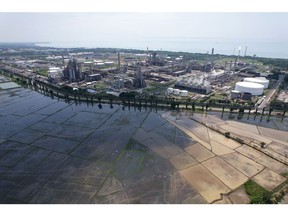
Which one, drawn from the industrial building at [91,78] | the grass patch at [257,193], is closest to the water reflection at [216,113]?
the industrial building at [91,78]

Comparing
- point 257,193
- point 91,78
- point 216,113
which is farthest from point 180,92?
point 257,193

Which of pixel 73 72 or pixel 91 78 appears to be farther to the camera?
pixel 91 78

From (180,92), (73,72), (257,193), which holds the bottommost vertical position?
(257,193)

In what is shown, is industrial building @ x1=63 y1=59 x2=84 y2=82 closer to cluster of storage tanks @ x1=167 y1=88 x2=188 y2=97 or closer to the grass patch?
cluster of storage tanks @ x1=167 y1=88 x2=188 y2=97

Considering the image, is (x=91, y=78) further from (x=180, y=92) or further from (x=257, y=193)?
(x=257, y=193)

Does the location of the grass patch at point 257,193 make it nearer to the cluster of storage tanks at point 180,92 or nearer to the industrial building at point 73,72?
the cluster of storage tanks at point 180,92

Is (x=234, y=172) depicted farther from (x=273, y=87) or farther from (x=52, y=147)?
(x=273, y=87)

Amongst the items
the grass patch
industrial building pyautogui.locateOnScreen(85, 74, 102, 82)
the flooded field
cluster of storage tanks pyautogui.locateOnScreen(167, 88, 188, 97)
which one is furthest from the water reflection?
the grass patch
